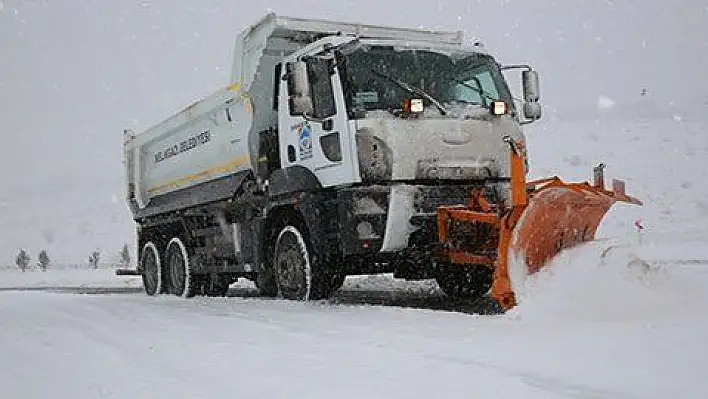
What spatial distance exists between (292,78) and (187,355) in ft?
11.0

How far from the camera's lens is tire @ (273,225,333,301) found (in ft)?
26.2

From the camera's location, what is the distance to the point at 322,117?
777 cm

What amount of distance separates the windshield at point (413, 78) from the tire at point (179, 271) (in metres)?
4.55

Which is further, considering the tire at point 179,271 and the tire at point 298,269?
the tire at point 179,271

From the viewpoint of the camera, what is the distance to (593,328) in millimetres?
5520

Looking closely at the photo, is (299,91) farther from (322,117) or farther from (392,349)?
(392,349)

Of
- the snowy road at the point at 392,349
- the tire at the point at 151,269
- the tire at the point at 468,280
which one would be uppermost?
the tire at the point at 151,269

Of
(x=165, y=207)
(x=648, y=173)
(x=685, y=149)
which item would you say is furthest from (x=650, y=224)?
(x=165, y=207)

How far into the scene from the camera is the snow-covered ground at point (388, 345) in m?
4.06

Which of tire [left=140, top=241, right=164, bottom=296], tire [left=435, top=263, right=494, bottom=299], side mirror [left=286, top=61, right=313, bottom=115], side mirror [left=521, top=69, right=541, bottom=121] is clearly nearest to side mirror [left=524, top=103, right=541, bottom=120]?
side mirror [left=521, top=69, right=541, bottom=121]

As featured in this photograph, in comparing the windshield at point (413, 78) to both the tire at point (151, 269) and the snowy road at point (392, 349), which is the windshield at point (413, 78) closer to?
the snowy road at point (392, 349)

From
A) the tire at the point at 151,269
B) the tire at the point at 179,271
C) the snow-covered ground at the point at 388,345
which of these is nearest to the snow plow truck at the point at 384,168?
the snow-covered ground at the point at 388,345

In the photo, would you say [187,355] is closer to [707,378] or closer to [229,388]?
[229,388]

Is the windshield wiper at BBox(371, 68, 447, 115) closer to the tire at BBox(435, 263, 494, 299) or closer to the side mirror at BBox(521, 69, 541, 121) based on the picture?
the side mirror at BBox(521, 69, 541, 121)
